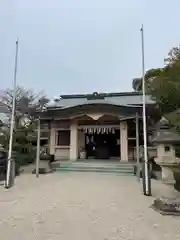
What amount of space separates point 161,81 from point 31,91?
18.2m

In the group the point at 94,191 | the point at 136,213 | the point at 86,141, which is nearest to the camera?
the point at 136,213

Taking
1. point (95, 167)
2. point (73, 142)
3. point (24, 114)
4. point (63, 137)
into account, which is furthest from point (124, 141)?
point (24, 114)

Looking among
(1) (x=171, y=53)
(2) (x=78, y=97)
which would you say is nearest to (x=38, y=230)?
(1) (x=171, y=53)

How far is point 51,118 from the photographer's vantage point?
15.6m

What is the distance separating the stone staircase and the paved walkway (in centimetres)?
546

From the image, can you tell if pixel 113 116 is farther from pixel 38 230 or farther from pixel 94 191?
pixel 38 230

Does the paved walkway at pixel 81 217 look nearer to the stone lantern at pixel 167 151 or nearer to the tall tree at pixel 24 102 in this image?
the stone lantern at pixel 167 151

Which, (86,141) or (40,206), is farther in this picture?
(86,141)

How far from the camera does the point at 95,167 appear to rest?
47.6 feet

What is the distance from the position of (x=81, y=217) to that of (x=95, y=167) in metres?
9.23

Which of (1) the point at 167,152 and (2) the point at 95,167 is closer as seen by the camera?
(1) the point at 167,152

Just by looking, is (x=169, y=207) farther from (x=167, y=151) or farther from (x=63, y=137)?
(x=63, y=137)

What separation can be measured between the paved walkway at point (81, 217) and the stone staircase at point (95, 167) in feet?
17.9

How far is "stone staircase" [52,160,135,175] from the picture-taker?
13800 mm
